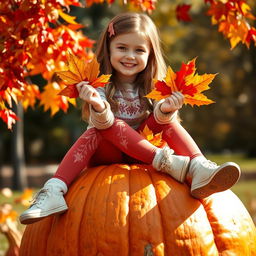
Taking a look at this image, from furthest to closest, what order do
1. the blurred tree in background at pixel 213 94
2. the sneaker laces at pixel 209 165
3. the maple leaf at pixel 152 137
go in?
the blurred tree in background at pixel 213 94
the maple leaf at pixel 152 137
the sneaker laces at pixel 209 165

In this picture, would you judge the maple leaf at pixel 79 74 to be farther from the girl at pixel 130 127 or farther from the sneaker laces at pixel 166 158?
the sneaker laces at pixel 166 158

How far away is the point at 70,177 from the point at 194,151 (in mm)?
686

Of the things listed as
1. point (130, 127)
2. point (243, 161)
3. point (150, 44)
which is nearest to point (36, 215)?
point (130, 127)

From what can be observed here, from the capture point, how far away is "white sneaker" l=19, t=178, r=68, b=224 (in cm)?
281

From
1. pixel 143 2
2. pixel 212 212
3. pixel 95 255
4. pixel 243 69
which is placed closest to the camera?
pixel 95 255

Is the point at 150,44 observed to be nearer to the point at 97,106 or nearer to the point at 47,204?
the point at 97,106

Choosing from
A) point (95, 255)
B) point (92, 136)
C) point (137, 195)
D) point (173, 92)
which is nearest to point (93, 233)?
point (95, 255)

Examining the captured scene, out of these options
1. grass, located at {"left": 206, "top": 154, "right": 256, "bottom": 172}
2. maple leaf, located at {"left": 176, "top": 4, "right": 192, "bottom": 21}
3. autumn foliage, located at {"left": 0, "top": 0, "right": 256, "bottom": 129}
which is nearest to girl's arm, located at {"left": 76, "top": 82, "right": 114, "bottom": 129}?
autumn foliage, located at {"left": 0, "top": 0, "right": 256, "bottom": 129}

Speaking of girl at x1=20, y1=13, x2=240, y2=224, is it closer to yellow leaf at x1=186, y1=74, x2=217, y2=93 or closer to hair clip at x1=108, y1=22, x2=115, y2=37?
hair clip at x1=108, y1=22, x2=115, y2=37

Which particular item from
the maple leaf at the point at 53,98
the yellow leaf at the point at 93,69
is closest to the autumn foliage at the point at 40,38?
the maple leaf at the point at 53,98

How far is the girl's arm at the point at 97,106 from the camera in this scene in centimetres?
300

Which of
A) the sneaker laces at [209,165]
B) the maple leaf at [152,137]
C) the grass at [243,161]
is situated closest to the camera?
the sneaker laces at [209,165]

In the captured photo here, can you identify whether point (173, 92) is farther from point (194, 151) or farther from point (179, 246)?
point (179, 246)

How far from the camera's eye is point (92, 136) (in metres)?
3.17
